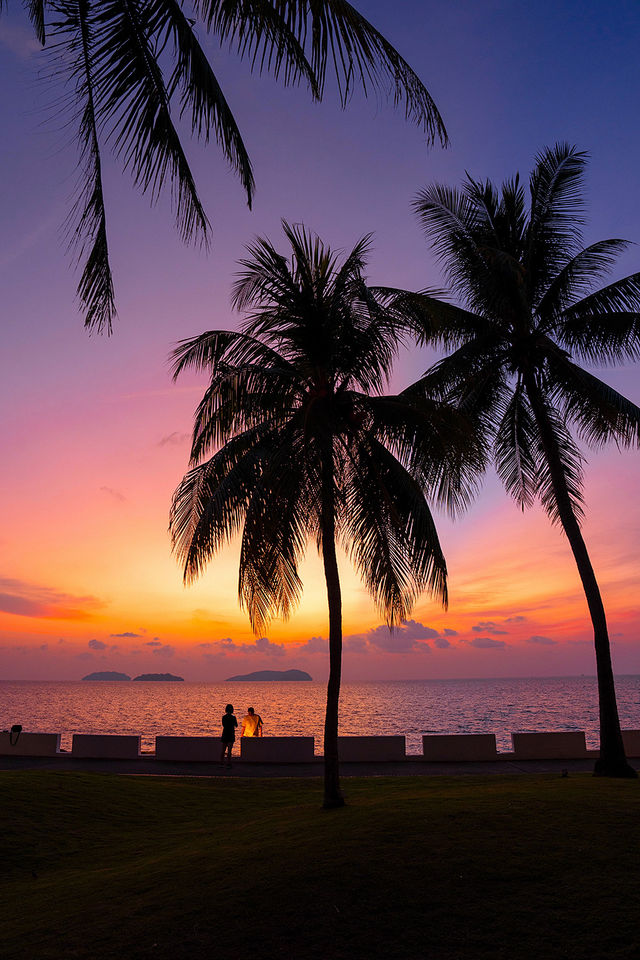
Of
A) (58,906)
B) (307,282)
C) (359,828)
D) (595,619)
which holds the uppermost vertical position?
(307,282)

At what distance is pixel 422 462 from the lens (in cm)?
1420

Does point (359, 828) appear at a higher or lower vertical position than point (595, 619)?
lower

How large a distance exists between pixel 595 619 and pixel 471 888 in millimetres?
10132

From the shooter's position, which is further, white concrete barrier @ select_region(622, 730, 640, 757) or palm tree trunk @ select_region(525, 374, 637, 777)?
white concrete barrier @ select_region(622, 730, 640, 757)

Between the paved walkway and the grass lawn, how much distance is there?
223 inches

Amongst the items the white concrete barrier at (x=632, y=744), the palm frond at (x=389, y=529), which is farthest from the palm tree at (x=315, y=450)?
the white concrete barrier at (x=632, y=744)

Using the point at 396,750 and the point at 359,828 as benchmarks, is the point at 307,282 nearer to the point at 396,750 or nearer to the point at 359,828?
the point at 359,828

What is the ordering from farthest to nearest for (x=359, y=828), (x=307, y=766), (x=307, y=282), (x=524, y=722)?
(x=524, y=722), (x=307, y=766), (x=307, y=282), (x=359, y=828)

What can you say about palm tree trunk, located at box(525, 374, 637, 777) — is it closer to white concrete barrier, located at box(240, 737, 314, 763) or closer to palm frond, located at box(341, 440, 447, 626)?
palm frond, located at box(341, 440, 447, 626)

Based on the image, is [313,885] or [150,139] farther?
[313,885]

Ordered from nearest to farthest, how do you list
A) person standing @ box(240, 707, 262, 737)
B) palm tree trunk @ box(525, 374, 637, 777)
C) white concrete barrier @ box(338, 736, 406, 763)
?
palm tree trunk @ box(525, 374, 637, 777) → white concrete barrier @ box(338, 736, 406, 763) → person standing @ box(240, 707, 262, 737)

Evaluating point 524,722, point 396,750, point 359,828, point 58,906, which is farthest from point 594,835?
point 524,722

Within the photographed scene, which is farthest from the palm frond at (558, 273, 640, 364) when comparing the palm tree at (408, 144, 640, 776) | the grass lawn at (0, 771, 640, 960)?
the grass lawn at (0, 771, 640, 960)

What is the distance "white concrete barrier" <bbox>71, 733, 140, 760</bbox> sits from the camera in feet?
68.6
